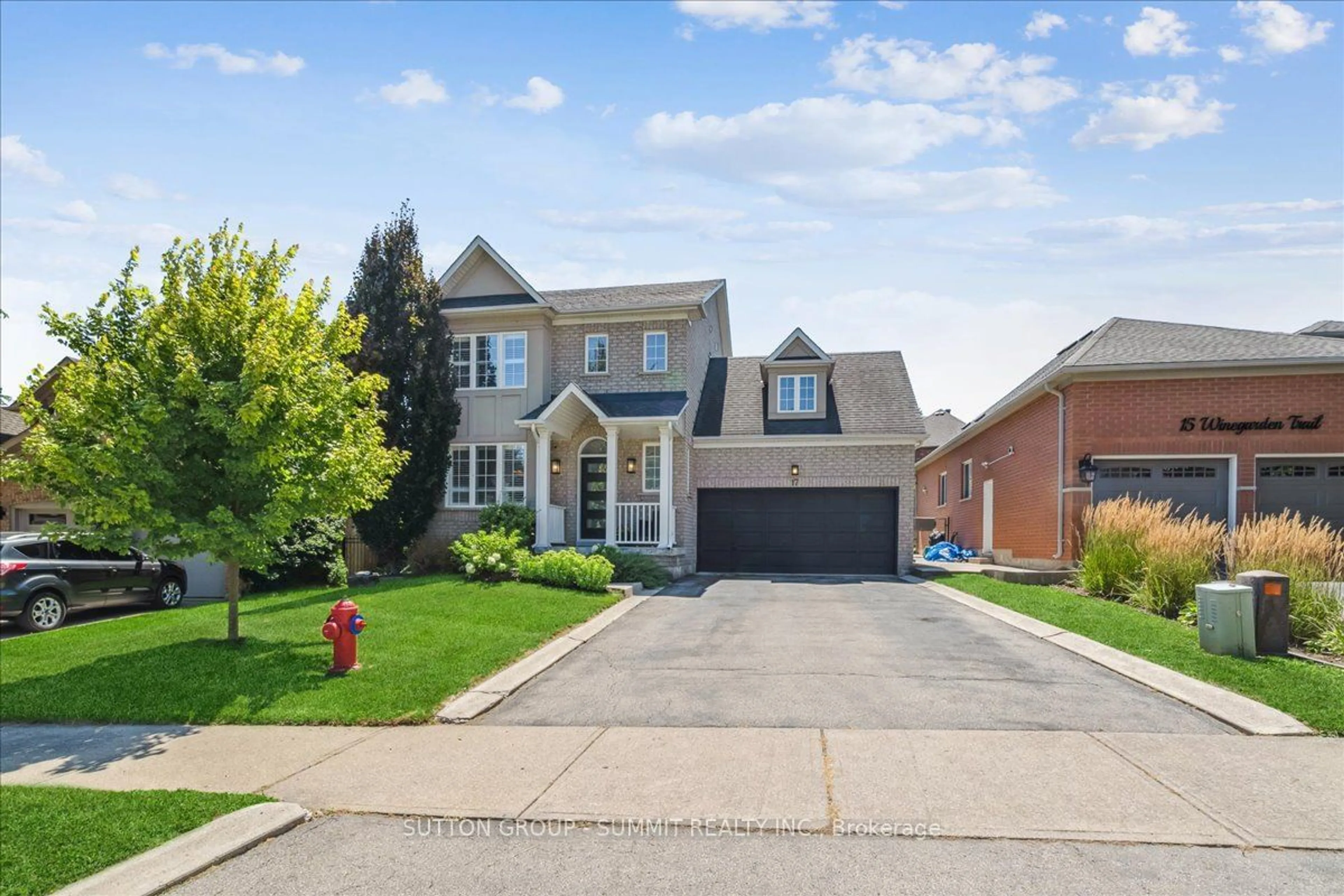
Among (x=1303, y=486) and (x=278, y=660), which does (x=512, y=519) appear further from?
(x=1303, y=486)

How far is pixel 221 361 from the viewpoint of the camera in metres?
9.53

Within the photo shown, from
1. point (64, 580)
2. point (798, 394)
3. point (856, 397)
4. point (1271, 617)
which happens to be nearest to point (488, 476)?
point (798, 394)

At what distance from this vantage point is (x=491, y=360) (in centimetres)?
1952

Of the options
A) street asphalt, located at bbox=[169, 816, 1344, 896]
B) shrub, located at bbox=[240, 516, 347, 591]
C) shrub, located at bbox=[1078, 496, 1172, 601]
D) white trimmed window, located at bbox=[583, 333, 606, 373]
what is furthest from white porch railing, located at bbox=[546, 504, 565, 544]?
street asphalt, located at bbox=[169, 816, 1344, 896]

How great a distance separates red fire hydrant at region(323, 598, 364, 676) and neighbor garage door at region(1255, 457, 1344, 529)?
51.9ft

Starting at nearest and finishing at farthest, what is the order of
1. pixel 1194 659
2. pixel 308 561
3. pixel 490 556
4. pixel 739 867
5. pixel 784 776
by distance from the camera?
pixel 739 867 → pixel 784 776 → pixel 1194 659 → pixel 490 556 → pixel 308 561

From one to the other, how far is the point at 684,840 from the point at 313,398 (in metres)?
7.40

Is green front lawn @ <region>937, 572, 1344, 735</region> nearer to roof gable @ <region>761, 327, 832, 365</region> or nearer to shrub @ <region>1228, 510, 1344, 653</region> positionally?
shrub @ <region>1228, 510, 1344, 653</region>

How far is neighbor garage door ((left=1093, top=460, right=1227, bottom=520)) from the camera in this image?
49.9ft

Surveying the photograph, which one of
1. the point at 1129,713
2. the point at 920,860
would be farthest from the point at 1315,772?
the point at 920,860

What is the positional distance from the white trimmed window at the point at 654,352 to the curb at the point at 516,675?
27.6 feet

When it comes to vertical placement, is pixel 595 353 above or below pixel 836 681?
above

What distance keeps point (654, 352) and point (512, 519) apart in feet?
17.6

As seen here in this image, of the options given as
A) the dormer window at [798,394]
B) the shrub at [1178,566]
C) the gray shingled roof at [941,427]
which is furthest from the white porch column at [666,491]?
the gray shingled roof at [941,427]
